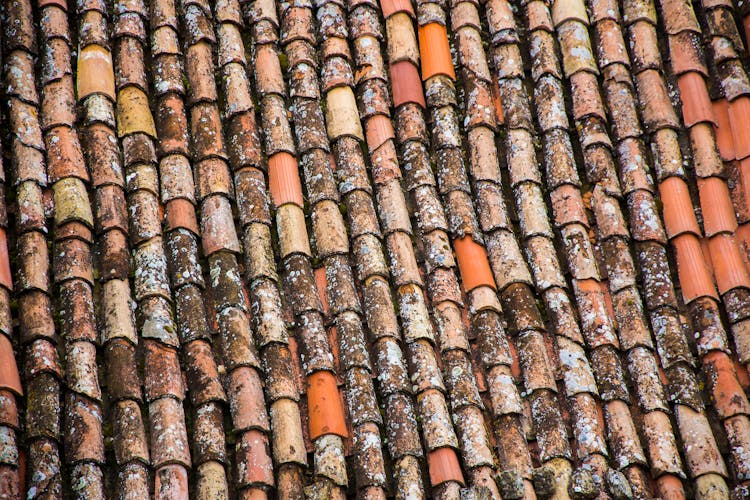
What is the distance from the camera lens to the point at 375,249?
449 centimetres

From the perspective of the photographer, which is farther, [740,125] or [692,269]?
[740,125]

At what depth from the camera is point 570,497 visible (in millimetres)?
3936

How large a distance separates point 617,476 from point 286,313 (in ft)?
5.66

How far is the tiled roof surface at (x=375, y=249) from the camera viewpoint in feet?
13.1

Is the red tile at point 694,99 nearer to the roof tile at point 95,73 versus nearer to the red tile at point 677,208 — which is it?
the red tile at point 677,208

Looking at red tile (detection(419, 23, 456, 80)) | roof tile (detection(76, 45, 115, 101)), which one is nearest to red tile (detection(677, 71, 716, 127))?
red tile (detection(419, 23, 456, 80))

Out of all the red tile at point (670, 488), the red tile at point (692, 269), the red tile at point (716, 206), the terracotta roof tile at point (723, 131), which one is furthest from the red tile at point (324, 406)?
the terracotta roof tile at point (723, 131)

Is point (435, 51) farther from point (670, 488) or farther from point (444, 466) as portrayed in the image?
point (670, 488)

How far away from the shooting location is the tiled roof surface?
398cm

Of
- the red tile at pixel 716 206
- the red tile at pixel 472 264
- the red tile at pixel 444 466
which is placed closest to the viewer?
the red tile at pixel 444 466

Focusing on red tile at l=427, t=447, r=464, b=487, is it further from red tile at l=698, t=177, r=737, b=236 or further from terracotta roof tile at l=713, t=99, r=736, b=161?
terracotta roof tile at l=713, t=99, r=736, b=161

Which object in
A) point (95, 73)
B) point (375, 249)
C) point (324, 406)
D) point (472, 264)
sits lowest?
point (324, 406)

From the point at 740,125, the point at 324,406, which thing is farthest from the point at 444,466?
the point at 740,125

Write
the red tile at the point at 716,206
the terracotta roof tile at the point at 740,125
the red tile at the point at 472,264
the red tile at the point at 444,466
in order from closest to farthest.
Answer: the red tile at the point at 444,466, the red tile at the point at 472,264, the red tile at the point at 716,206, the terracotta roof tile at the point at 740,125
